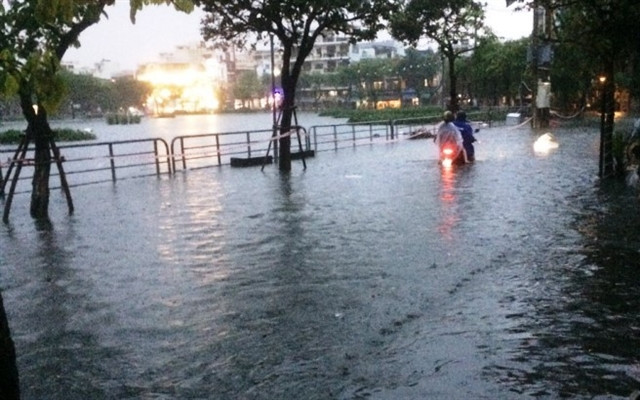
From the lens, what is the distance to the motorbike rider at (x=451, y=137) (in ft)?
63.5

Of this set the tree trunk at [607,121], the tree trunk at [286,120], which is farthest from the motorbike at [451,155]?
the tree trunk at [607,121]

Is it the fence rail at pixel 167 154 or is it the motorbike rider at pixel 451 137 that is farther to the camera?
the fence rail at pixel 167 154

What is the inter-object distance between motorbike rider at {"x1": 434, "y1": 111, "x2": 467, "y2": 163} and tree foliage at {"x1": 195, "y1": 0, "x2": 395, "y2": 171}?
3394mm

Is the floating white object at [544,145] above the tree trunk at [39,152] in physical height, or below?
below

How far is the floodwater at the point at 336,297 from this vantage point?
5.20m

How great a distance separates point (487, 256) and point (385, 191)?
20.9 feet

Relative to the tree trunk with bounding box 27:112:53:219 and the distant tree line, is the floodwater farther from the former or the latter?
the distant tree line

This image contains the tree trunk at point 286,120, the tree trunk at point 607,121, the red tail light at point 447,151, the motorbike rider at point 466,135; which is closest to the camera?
the tree trunk at point 607,121

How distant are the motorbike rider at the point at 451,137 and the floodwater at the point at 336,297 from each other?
506cm

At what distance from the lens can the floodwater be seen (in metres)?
5.20

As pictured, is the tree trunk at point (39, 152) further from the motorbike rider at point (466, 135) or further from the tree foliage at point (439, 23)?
the tree foliage at point (439, 23)

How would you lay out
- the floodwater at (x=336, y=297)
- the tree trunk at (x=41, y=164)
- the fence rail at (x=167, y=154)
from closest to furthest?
the floodwater at (x=336, y=297) → the tree trunk at (x=41, y=164) → the fence rail at (x=167, y=154)

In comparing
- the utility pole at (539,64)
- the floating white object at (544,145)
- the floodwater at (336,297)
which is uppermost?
the utility pole at (539,64)

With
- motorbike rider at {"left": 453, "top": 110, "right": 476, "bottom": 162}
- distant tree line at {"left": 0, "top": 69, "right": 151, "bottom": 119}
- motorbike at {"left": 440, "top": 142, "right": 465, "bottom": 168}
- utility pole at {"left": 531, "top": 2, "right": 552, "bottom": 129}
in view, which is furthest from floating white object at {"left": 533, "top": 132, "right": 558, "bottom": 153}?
distant tree line at {"left": 0, "top": 69, "right": 151, "bottom": 119}
